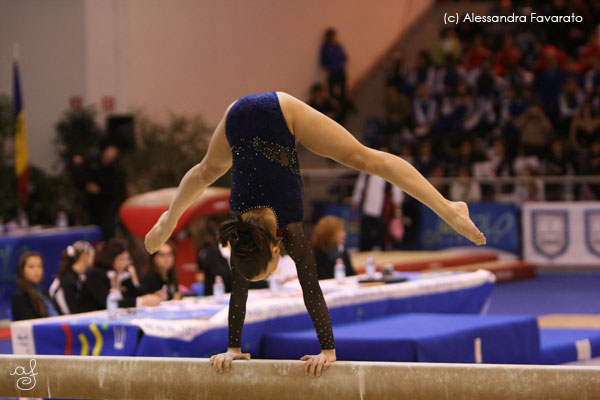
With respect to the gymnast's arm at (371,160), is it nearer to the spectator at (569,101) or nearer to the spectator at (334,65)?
the spectator at (569,101)

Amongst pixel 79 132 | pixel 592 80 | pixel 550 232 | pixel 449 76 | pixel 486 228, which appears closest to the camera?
pixel 550 232

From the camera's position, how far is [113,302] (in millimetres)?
5668

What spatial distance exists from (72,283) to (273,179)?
10.8 ft

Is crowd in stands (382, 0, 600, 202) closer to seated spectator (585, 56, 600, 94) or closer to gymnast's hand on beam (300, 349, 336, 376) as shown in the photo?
seated spectator (585, 56, 600, 94)

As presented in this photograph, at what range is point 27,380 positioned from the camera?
12.3 feet

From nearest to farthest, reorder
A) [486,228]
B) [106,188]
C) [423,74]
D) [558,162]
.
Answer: [106,188]
[486,228]
[558,162]
[423,74]

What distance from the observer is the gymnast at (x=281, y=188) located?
3498 mm

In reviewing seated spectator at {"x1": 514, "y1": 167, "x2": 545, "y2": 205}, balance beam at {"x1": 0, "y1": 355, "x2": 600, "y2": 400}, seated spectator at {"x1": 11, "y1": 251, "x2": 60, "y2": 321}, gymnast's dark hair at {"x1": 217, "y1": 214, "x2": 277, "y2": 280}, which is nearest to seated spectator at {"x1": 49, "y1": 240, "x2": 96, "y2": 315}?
seated spectator at {"x1": 11, "y1": 251, "x2": 60, "y2": 321}

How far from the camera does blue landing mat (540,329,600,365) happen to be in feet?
21.6

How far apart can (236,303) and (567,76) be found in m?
12.0

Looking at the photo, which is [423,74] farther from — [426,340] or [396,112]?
[426,340]

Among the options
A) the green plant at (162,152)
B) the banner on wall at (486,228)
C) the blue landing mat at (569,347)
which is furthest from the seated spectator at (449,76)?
the blue landing mat at (569,347)

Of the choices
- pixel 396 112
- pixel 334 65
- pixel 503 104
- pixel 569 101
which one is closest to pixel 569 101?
pixel 569 101

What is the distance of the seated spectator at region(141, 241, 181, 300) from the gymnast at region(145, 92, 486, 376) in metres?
3.19
